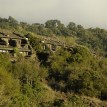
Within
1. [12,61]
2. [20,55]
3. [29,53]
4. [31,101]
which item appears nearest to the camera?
[31,101]

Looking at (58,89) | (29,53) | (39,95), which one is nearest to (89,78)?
(58,89)

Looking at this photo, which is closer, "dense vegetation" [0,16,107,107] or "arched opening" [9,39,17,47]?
"dense vegetation" [0,16,107,107]

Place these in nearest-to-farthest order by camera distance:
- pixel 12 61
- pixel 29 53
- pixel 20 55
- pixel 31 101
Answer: pixel 31 101, pixel 12 61, pixel 20 55, pixel 29 53

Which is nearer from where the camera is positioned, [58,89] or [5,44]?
[58,89]

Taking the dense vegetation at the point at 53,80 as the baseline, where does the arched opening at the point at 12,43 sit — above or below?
above

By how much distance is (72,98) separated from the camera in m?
35.8

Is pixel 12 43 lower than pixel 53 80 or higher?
higher

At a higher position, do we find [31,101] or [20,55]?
[20,55]

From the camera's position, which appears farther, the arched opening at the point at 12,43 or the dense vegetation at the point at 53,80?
the arched opening at the point at 12,43

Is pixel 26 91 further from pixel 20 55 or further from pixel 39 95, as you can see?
pixel 20 55

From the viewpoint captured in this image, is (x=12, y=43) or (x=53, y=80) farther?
(x=12, y=43)

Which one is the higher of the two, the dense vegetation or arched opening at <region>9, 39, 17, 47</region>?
arched opening at <region>9, 39, 17, 47</region>

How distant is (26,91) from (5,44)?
13.7m

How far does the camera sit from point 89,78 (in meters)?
40.6
